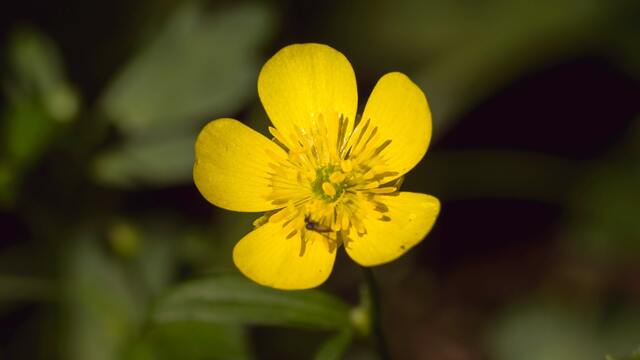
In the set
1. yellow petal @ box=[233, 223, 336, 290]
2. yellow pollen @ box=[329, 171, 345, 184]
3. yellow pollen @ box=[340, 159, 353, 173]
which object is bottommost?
yellow petal @ box=[233, 223, 336, 290]

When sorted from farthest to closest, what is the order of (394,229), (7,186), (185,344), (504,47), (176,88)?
1. (504,47)
2. (176,88)
3. (7,186)
4. (185,344)
5. (394,229)

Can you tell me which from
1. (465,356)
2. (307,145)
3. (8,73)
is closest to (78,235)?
(8,73)

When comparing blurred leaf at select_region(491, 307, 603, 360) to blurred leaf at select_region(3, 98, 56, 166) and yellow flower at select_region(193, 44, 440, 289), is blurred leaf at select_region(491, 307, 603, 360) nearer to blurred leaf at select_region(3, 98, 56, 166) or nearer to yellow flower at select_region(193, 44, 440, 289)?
yellow flower at select_region(193, 44, 440, 289)

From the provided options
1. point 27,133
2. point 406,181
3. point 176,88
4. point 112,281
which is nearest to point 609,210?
point 406,181

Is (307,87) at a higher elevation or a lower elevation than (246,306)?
higher

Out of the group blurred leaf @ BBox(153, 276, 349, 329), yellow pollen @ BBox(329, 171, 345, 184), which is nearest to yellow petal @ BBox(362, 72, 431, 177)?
yellow pollen @ BBox(329, 171, 345, 184)

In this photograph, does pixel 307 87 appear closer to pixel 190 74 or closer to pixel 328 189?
pixel 328 189

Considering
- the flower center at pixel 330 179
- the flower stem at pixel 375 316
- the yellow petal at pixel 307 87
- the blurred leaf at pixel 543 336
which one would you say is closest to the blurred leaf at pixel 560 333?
the blurred leaf at pixel 543 336

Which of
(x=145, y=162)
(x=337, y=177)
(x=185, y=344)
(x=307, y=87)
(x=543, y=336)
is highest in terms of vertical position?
(x=307, y=87)
